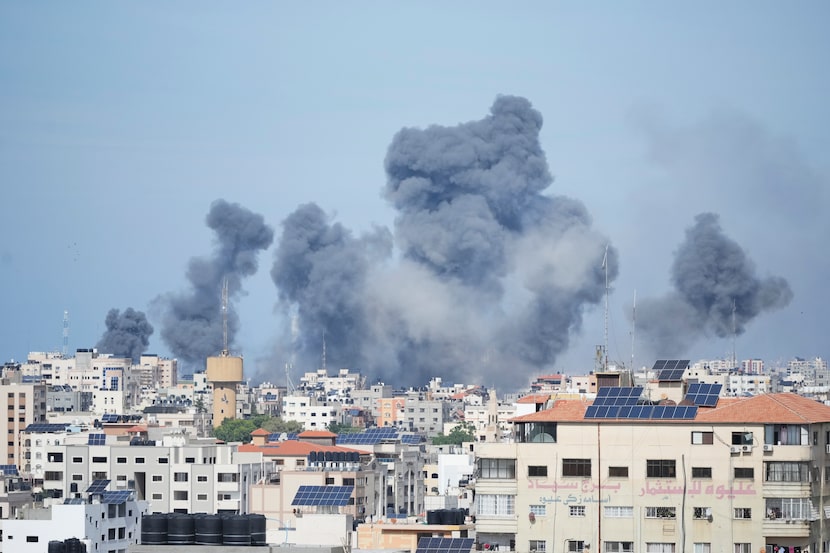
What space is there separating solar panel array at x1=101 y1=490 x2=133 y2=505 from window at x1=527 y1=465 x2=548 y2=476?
1111cm

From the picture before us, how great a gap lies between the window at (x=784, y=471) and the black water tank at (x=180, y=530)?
8827 mm

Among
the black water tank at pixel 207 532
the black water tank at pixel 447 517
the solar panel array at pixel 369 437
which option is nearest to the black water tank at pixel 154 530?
the black water tank at pixel 207 532

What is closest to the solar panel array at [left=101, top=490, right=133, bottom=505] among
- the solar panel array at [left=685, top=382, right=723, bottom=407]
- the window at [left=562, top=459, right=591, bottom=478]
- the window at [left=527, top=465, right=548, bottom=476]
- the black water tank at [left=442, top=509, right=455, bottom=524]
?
the black water tank at [left=442, top=509, right=455, bottom=524]

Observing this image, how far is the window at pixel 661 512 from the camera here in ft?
97.9

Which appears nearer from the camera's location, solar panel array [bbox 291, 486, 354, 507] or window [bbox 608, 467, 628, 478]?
window [bbox 608, 467, 628, 478]

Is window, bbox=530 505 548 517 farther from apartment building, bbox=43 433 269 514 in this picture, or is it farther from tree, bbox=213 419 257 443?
tree, bbox=213 419 257 443

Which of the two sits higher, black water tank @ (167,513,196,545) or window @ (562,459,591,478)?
window @ (562,459,591,478)

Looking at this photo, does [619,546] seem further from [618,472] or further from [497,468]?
[497,468]

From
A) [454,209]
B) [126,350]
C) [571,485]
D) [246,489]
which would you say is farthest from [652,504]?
[126,350]

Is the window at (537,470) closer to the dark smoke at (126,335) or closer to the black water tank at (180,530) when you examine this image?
the black water tank at (180,530)

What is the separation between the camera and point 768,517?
29688 millimetres

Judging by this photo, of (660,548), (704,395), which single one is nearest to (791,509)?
(660,548)

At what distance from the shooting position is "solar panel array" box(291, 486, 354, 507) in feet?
147

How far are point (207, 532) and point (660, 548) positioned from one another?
6.95 meters
